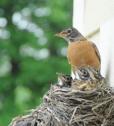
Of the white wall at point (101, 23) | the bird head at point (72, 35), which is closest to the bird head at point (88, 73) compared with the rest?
the white wall at point (101, 23)

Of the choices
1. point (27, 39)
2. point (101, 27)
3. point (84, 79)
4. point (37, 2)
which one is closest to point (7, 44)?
point (27, 39)

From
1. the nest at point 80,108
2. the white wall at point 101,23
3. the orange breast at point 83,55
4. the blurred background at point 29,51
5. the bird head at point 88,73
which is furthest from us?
the blurred background at point 29,51

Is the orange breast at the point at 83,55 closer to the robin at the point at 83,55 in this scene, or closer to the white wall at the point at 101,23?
the robin at the point at 83,55

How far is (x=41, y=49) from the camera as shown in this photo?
9.52 m

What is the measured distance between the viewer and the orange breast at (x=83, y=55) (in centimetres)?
318

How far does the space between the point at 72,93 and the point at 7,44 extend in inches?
250

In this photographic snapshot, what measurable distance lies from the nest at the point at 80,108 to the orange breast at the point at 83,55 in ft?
0.98

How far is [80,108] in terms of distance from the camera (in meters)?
2.79

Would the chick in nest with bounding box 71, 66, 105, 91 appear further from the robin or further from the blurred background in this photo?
the blurred background

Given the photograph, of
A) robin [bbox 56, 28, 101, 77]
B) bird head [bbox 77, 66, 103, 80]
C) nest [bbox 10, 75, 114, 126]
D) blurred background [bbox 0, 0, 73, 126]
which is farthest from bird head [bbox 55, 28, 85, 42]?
blurred background [bbox 0, 0, 73, 126]

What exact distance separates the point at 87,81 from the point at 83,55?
0.38m

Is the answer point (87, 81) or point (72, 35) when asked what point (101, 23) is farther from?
point (87, 81)

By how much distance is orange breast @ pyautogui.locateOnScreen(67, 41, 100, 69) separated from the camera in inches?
125

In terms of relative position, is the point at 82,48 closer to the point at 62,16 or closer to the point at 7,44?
the point at 7,44
